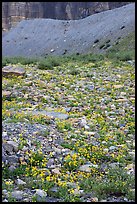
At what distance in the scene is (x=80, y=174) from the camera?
6.03 metres

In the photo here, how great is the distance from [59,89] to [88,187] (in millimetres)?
7338

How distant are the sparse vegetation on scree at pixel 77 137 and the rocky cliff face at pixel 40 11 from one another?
6322cm

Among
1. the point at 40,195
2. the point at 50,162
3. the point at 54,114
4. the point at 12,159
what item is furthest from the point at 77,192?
the point at 54,114

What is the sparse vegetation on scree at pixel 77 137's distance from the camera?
5540 millimetres

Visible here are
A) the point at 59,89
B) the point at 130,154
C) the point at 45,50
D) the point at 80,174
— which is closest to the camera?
the point at 80,174

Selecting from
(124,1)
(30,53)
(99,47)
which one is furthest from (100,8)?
(99,47)

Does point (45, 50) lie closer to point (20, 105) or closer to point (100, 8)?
point (100, 8)

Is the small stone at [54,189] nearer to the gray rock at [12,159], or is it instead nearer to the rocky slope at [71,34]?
the gray rock at [12,159]

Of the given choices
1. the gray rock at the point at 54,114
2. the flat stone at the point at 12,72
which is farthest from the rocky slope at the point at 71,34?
the gray rock at the point at 54,114

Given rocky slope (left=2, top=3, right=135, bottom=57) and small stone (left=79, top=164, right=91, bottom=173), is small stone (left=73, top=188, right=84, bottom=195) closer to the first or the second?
small stone (left=79, top=164, right=91, bottom=173)

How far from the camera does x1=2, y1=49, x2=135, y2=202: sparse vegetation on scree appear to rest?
5.54 metres

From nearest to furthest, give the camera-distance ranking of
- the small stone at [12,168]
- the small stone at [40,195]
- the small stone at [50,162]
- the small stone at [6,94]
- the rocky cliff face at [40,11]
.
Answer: the small stone at [40,195] → the small stone at [12,168] → the small stone at [50,162] → the small stone at [6,94] → the rocky cliff face at [40,11]

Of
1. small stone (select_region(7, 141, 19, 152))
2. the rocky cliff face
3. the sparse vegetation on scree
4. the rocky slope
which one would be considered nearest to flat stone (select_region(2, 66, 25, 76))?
the sparse vegetation on scree

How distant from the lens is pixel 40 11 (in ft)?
260
